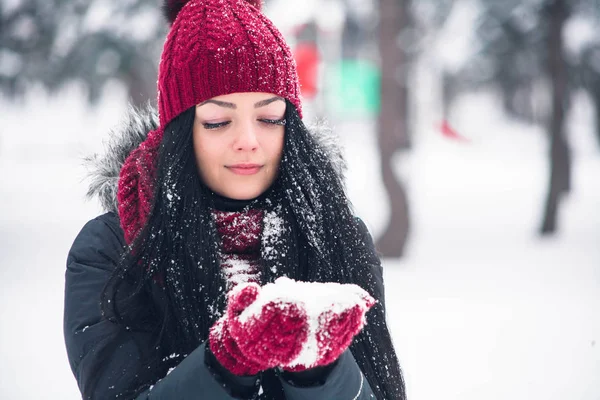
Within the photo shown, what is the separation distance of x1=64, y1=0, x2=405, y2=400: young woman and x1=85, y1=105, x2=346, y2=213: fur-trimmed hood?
0.48 ft

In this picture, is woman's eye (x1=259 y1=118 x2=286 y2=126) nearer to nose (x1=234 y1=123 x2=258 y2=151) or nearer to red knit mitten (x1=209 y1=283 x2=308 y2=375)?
nose (x1=234 y1=123 x2=258 y2=151)

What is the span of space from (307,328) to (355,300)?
4.5 inches

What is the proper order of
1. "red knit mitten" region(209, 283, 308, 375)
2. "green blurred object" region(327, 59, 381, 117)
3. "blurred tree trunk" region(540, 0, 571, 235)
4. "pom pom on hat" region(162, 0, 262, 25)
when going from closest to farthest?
"red knit mitten" region(209, 283, 308, 375), "pom pom on hat" region(162, 0, 262, 25), "blurred tree trunk" region(540, 0, 571, 235), "green blurred object" region(327, 59, 381, 117)

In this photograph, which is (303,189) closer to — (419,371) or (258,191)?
(258,191)

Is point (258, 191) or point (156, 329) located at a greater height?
point (258, 191)

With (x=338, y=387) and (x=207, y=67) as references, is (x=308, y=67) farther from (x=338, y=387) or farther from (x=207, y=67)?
(x=338, y=387)

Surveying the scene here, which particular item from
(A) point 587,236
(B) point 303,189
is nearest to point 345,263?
(B) point 303,189

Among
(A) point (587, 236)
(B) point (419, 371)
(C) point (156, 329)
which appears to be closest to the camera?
(C) point (156, 329)

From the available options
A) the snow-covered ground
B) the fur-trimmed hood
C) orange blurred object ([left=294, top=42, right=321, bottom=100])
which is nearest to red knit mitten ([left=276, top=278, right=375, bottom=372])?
the fur-trimmed hood

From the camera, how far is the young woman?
1610 mm

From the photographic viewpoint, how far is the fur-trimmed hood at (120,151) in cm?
203

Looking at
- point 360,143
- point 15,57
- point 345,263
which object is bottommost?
point 360,143

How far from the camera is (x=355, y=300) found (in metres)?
1.22

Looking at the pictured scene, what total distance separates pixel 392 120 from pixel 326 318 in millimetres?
6444
